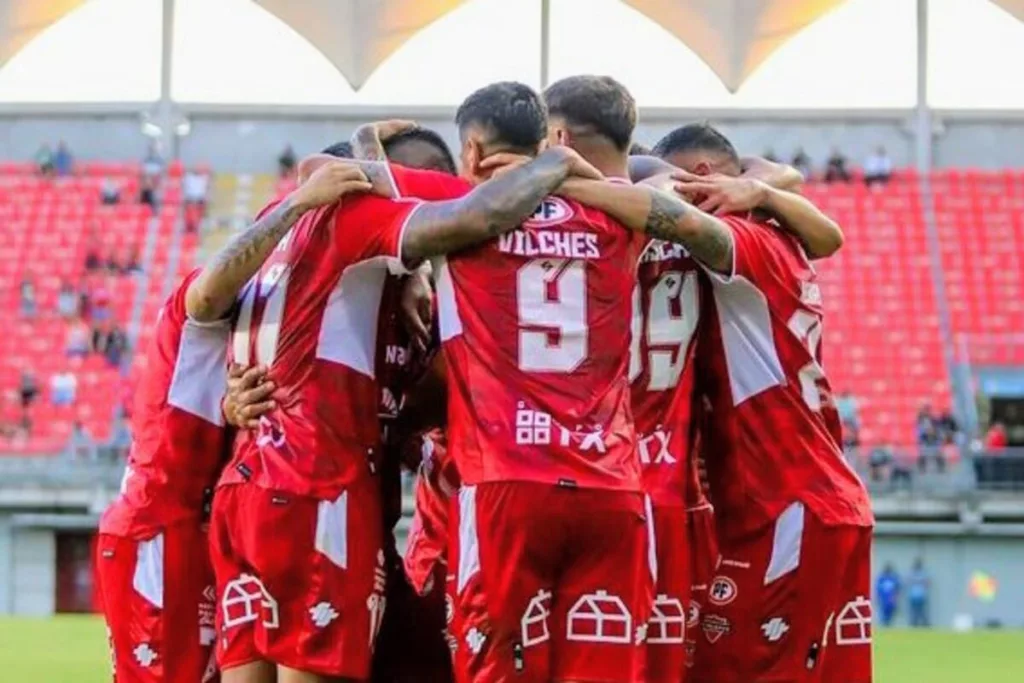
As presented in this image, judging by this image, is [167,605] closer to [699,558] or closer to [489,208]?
[699,558]

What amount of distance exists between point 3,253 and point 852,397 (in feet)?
44.9

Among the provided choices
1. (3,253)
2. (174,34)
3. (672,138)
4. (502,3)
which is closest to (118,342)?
(3,253)

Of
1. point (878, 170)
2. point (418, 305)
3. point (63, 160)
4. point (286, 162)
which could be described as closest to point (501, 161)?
point (418, 305)

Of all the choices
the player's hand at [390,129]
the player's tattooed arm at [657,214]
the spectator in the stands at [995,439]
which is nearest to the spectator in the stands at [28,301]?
the spectator in the stands at [995,439]

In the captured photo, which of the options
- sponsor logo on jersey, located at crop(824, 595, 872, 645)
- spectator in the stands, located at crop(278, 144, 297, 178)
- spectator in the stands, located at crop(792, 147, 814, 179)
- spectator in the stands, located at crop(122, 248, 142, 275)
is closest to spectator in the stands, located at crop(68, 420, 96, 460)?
spectator in the stands, located at crop(122, 248, 142, 275)

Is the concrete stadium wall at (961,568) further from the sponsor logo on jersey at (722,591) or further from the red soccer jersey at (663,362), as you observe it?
the red soccer jersey at (663,362)

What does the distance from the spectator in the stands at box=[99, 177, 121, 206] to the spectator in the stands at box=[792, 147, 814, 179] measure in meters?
11.1

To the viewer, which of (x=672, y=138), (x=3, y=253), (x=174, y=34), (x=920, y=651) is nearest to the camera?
(x=672, y=138)

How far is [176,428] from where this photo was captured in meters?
6.55

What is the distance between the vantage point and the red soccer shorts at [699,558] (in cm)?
642

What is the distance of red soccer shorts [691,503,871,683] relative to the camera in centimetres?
645

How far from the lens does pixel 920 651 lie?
19.0 meters

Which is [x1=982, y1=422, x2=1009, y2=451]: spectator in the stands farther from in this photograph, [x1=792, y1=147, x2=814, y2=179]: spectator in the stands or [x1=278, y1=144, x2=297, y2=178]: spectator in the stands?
[x1=278, y1=144, x2=297, y2=178]: spectator in the stands

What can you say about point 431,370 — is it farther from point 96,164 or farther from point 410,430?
point 96,164
